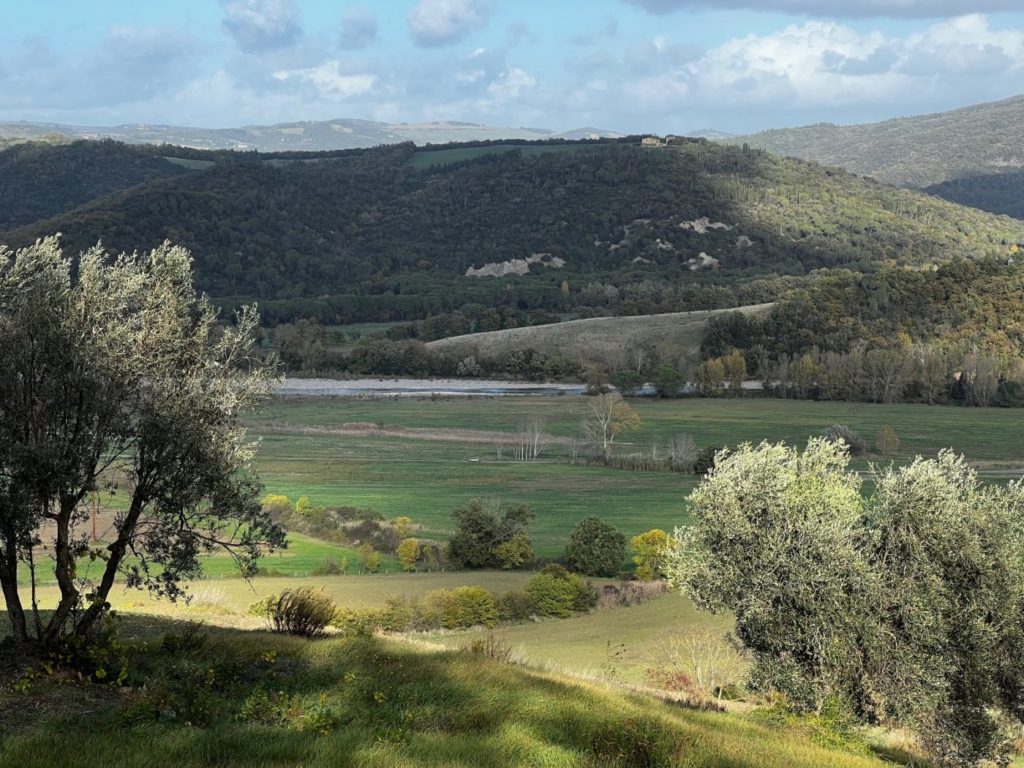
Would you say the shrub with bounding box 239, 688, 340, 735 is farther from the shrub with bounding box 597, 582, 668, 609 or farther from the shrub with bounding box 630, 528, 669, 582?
the shrub with bounding box 630, 528, 669, 582

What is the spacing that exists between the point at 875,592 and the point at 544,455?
163 feet

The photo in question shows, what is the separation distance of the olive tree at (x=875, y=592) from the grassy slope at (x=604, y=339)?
301 feet

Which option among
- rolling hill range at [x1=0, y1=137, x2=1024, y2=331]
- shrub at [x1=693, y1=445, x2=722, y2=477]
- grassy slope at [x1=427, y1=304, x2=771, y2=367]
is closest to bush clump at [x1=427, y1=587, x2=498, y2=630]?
shrub at [x1=693, y1=445, x2=722, y2=477]

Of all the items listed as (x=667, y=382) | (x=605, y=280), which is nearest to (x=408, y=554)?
(x=667, y=382)

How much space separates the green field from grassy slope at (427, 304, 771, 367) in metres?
24.0

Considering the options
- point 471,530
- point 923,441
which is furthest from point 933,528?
point 923,441

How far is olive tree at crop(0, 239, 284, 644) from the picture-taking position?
33.9ft

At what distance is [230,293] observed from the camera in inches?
6412

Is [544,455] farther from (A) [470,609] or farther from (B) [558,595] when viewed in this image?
(A) [470,609]

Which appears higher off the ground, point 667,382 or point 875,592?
point 875,592

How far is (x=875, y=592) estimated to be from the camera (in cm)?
2069

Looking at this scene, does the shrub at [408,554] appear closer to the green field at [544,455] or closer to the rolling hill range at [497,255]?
the green field at [544,455]

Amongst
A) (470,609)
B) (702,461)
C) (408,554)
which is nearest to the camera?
(470,609)

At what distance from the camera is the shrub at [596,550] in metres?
41.5
